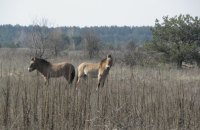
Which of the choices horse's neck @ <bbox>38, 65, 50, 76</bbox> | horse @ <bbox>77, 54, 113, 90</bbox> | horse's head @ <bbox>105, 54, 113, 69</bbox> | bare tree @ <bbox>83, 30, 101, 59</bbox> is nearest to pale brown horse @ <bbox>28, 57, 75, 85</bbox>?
horse's neck @ <bbox>38, 65, 50, 76</bbox>

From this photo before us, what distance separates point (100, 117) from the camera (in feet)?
22.2

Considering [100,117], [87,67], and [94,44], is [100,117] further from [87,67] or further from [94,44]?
[94,44]

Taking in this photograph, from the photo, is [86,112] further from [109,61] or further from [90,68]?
[90,68]

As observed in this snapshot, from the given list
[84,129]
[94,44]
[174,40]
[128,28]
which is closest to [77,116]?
[84,129]

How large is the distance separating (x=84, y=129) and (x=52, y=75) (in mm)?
9315

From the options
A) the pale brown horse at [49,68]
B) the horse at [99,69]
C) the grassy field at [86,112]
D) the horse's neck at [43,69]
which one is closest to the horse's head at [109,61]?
the horse at [99,69]

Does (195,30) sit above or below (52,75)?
above

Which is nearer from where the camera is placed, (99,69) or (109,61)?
(109,61)

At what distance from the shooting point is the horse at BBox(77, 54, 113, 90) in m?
14.4

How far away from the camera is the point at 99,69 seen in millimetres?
15039

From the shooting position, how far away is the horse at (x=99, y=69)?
14.4 metres

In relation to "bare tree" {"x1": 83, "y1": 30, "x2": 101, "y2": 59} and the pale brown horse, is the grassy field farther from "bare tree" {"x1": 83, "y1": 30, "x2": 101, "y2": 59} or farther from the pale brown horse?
"bare tree" {"x1": 83, "y1": 30, "x2": 101, "y2": 59}

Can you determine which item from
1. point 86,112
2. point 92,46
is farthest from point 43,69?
point 92,46

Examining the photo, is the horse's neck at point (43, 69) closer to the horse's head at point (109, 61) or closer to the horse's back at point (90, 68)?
the horse's back at point (90, 68)
